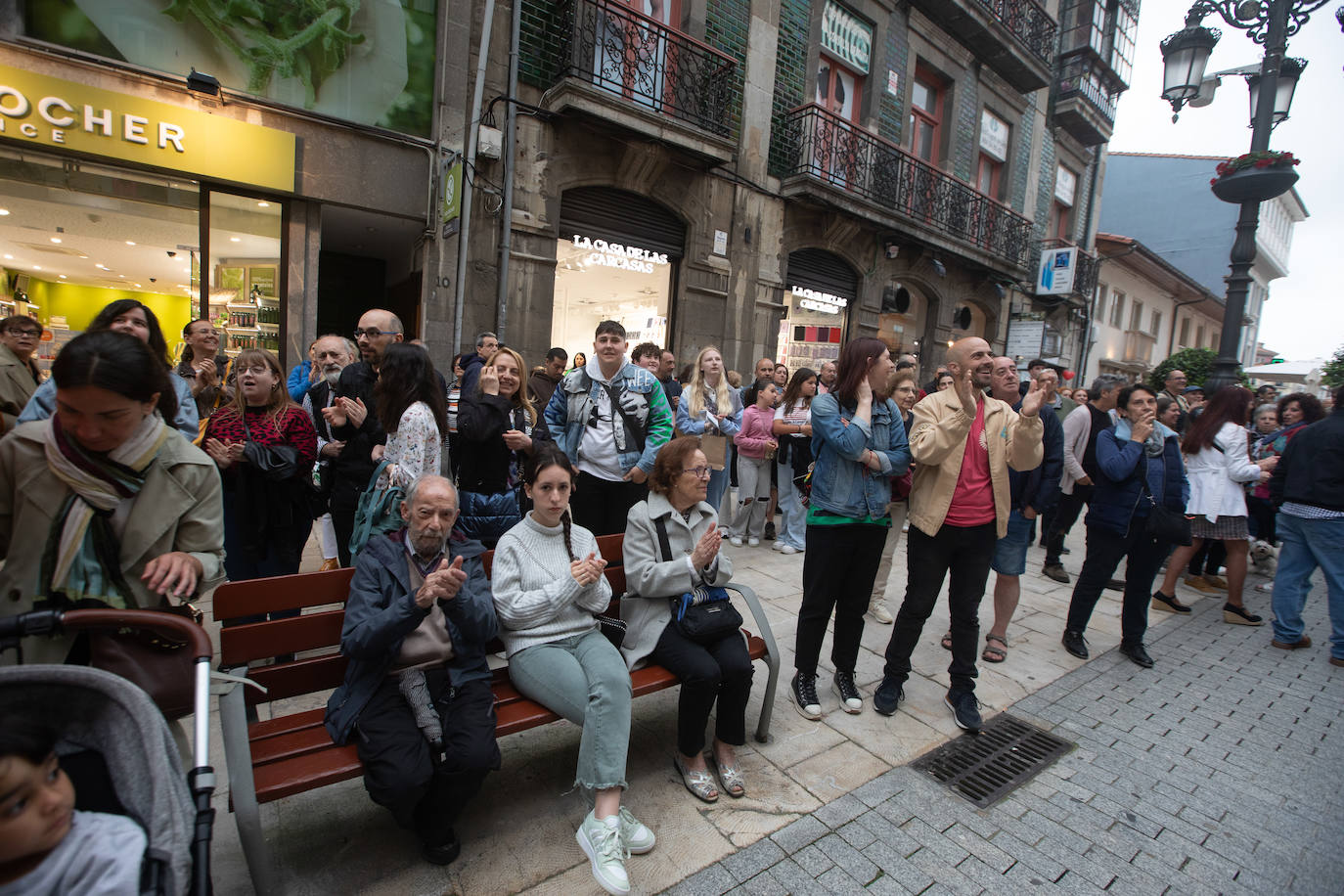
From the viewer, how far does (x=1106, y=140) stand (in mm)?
19094

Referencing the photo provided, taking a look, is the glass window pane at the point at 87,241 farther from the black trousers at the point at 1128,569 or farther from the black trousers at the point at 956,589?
the black trousers at the point at 1128,569

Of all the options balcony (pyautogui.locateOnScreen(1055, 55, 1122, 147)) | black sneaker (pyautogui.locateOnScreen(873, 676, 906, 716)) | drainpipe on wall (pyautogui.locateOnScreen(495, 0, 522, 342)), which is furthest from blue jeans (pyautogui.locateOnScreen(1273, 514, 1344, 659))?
balcony (pyautogui.locateOnScreen(1055, 55, 1122, 147))

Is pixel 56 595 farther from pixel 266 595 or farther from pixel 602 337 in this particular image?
pixel 602 337

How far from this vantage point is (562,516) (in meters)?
2.96

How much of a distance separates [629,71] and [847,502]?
803 centimetres

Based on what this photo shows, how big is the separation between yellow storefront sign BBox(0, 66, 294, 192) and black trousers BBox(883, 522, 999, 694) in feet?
26.5

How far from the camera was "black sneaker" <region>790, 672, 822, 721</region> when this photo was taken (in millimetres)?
3584

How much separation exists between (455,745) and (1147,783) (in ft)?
11.2

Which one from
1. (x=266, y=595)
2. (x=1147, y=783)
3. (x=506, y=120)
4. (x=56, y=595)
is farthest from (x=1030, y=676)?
(x=506, y=120)

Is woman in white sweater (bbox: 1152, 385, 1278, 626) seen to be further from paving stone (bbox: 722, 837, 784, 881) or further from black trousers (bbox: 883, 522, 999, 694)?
paving stone (bbox: 722, 837, 784, 881)

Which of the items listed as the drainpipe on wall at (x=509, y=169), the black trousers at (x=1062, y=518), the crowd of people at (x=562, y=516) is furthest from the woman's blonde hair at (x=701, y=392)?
the black trousers at (x=1062, y=518)

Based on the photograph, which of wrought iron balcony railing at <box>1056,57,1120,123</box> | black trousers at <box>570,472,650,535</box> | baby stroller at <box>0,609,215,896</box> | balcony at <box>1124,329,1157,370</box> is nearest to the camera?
baby stroller at <box>0,609,215,896</box>

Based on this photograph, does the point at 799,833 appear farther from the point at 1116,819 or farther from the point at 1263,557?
the point at 1263,557

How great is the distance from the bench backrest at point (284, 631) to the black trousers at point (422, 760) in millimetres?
379
